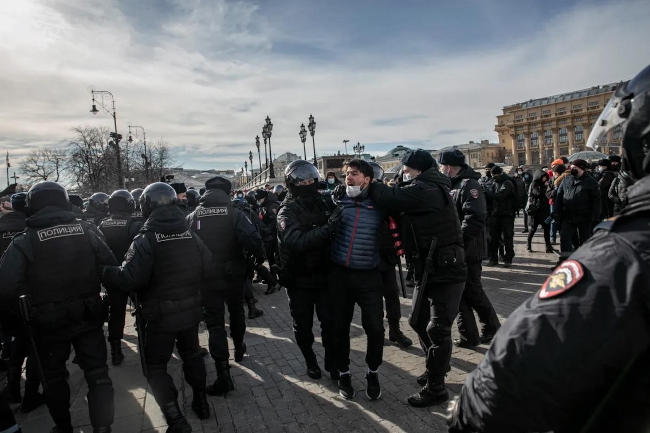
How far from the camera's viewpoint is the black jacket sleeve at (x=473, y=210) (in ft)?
16.4

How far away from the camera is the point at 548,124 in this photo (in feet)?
298

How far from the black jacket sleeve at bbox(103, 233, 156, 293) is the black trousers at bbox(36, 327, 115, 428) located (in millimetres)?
601

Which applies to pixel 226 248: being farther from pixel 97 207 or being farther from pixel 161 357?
pixel 97 207

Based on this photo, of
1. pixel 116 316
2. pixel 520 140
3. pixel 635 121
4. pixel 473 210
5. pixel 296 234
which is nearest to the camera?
pixel 635 121

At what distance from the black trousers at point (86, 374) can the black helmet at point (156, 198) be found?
1172 millimetres

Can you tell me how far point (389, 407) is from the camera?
3.62 metres

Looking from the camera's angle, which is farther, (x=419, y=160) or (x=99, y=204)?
(x=99, y=204)

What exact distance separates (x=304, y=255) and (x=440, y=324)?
1412 millimetres

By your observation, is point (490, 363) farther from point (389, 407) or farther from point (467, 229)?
point (467, 229)

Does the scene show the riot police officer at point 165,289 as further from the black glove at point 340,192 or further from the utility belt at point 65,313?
the black glove at point 340,192

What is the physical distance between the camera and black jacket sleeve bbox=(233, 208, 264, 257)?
4.62 m

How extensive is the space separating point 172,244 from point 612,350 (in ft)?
10.4

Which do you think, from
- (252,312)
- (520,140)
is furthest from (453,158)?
(520,140)

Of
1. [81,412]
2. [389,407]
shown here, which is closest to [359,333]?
[389,407]
